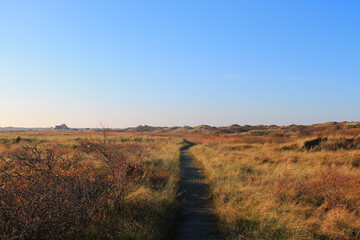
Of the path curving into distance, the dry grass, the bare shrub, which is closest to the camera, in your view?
the bare shrub

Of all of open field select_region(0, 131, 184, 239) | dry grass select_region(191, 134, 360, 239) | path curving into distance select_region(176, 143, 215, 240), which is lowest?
path curving into distance select_region(176, 143, 215, 240)

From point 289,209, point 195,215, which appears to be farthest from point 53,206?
point 289,209

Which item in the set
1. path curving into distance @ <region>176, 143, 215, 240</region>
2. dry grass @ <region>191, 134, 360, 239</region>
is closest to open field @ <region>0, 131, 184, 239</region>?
path curving into distance @ <region>176, 143, 215, 240</region>

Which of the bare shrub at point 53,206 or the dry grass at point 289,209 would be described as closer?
the bare shrub at point 53,206

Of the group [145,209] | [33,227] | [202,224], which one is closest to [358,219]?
[202,224]

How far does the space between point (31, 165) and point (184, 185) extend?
535 cm

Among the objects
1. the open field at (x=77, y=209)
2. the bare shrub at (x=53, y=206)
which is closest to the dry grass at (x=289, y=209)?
the open field at (x=77, y=209)

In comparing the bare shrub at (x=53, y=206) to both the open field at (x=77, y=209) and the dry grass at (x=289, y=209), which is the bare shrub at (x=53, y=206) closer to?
the open field at (x=77, y=209)

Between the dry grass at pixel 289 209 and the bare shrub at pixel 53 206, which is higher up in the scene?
the bare shrub at pixel 53 206

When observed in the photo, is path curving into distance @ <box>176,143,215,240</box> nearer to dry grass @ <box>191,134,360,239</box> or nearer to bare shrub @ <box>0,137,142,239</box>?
dry grass @ <box>191,134,360,239</box>

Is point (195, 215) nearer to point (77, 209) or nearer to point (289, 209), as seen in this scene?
point (289, 209)

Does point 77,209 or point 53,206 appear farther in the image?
point 77,209

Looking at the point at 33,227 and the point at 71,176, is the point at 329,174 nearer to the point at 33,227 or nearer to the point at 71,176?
the point at 71,176

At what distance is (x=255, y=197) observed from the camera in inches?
258
